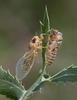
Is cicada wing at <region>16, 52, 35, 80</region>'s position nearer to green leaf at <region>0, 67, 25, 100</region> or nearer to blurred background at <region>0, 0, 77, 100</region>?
green leaf at <region>0, 67, 25, 100</region>

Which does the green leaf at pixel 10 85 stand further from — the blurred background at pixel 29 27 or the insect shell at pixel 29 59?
the blurred background at pixel 29 27

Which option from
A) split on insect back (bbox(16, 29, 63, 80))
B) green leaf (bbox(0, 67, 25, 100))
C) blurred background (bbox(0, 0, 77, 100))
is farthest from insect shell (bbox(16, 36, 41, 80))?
blurred background (bbox(0, 0, 77, 100))

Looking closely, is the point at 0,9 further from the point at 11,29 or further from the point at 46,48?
the point at 46,48

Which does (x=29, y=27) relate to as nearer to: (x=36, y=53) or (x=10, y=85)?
(x=36, y=53)

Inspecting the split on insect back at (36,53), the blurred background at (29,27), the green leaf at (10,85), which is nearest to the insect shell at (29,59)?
the split on insect back at (36,53)

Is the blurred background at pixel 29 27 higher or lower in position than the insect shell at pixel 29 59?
lower

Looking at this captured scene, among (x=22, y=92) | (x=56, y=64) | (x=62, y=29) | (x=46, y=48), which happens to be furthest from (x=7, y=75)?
(x=62, y=29)

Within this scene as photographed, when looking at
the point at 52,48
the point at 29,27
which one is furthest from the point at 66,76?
the point at 29,27
